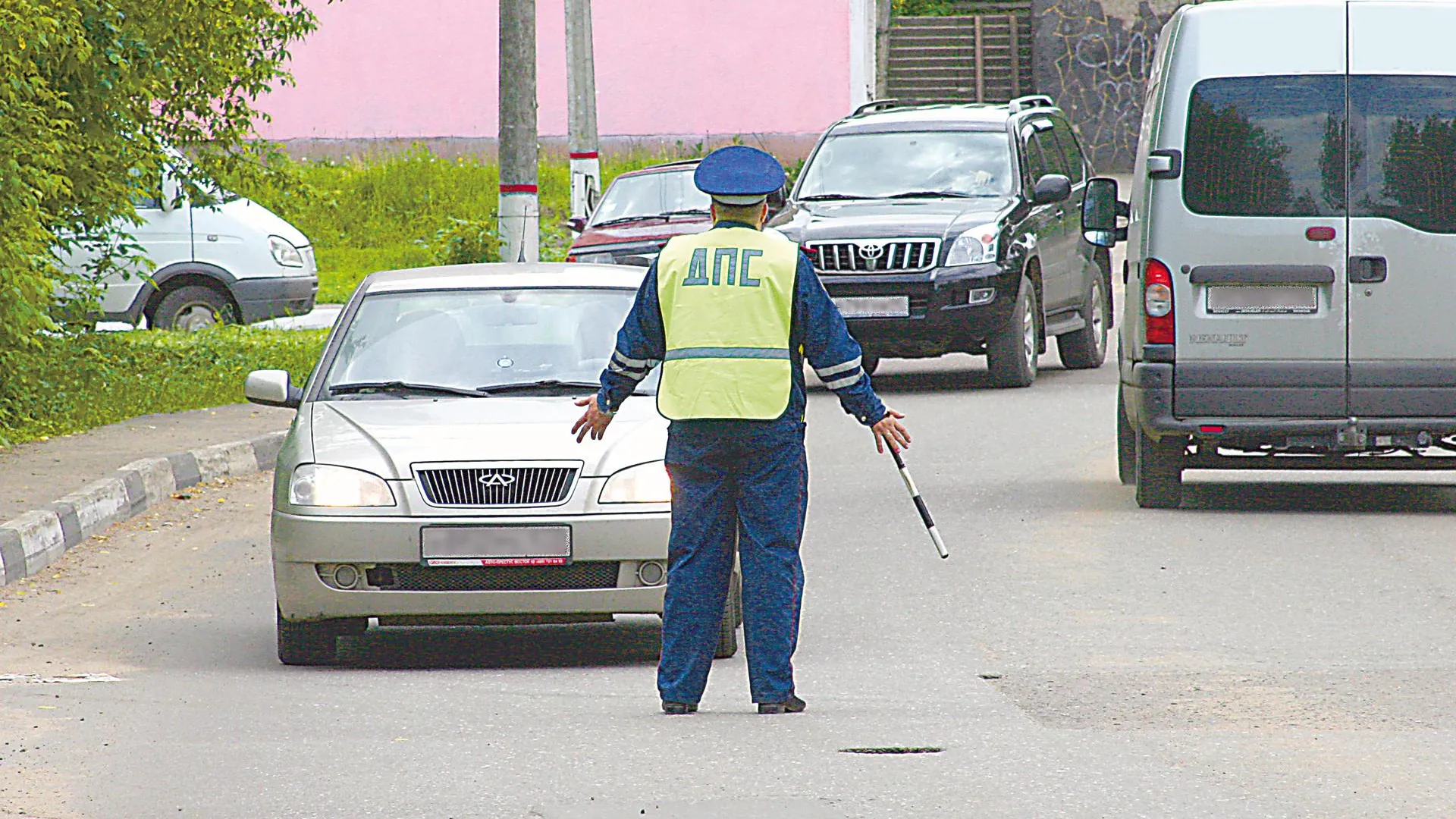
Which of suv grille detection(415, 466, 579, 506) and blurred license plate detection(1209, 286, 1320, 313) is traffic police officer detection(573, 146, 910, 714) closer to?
suv grille detection(415, 466, 579, 506)

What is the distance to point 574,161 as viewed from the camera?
78.8 ft

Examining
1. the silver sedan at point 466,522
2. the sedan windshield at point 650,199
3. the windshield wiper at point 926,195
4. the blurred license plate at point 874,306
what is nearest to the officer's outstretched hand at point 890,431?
the silver sedan at point 466,522

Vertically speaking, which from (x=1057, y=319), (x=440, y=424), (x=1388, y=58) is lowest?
(x=1057, y=319)

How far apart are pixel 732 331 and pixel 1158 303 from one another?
15.9 feet

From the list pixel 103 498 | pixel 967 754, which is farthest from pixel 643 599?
pixel 103 498

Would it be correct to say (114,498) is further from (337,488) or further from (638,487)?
(638,487)

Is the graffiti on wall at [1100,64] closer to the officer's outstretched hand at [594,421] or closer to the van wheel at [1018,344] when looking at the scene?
the van wheel at [1018,344]

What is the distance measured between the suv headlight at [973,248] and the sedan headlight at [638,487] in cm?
898

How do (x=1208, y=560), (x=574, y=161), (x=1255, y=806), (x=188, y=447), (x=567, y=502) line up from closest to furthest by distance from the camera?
1. (x=1255, y=806)
2. (x=567, y=502)
3. (x=1208, y=560)
4. (x=188, y=447)
5. (x=574, y=161)

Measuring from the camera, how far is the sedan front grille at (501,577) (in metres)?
7.71

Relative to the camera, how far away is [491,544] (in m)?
7.68

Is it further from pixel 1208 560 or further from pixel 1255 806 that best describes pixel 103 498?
pixel 1255 806

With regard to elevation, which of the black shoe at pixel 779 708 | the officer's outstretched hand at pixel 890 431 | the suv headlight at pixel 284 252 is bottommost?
the suv headlight at pixel 284 252

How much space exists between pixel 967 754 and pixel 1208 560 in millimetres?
3986
